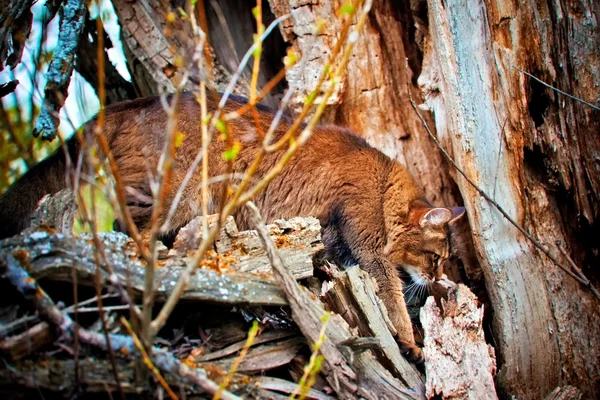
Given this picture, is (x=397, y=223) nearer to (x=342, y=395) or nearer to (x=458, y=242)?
(x=458, y=242)

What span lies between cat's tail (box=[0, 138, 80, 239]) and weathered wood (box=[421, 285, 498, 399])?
10.4 feet

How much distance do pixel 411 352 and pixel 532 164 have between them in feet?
6.18

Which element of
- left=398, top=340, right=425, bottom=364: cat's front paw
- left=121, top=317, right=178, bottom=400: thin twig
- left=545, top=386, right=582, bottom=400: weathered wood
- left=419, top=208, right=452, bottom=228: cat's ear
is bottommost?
left=545, top=386, right=582, bottom=400: weathered wood

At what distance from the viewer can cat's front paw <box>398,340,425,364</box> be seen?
16.3 feet

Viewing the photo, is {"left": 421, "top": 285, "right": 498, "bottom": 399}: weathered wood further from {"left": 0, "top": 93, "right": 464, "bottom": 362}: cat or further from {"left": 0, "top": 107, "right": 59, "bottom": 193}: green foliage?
{"left": 0, "top": 107, "right": 59, "bottom": 193}: green foliage

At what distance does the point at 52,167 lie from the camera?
5.04 m

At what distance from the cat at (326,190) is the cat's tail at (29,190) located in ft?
0.21

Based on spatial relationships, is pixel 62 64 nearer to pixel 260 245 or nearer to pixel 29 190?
pixel 29 190

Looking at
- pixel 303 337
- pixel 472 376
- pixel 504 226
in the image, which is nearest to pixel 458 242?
pixel 504 226

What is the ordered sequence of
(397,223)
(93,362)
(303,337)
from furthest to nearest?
(397,223)
(303,337)
(93,362)

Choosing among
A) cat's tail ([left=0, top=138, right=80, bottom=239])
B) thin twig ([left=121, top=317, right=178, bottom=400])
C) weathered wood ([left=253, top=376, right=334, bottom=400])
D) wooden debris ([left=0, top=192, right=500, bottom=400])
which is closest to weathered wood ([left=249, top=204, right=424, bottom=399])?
wooden debris ([left=0, top=192, right=500, bottom=400])

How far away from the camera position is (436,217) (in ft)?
18.8

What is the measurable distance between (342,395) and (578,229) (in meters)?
2.60

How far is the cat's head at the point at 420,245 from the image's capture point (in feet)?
19.6
